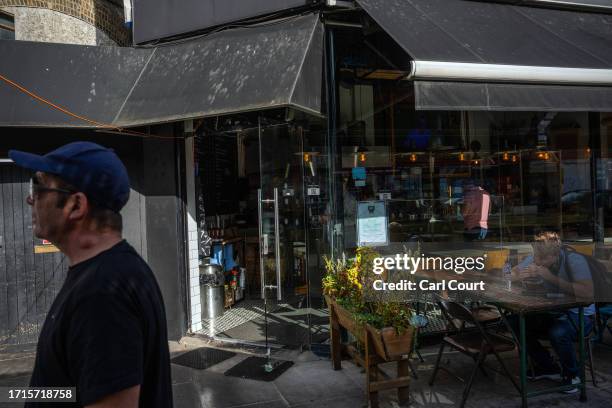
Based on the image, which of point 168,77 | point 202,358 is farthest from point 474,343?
point 168,77

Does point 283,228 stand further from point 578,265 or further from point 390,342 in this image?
point 578,265

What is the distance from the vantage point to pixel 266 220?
5.81 meters

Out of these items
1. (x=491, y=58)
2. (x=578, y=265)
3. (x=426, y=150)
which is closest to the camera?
(x=578, y=265)

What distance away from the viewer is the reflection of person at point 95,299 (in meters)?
1.46

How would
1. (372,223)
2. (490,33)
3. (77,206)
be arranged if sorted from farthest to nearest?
(372,223), (490,33), (77,206)

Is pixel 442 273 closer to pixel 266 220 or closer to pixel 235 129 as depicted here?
pixel 266 220

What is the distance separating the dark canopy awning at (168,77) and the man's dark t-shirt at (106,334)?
3341 millimetres

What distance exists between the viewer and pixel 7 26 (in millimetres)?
6285

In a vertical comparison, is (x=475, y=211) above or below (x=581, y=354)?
above

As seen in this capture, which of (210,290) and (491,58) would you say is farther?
(210,290)

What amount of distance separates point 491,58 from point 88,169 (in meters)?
4.46

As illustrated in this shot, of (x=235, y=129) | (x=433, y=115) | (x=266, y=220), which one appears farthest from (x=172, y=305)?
(x=433, y=115)
